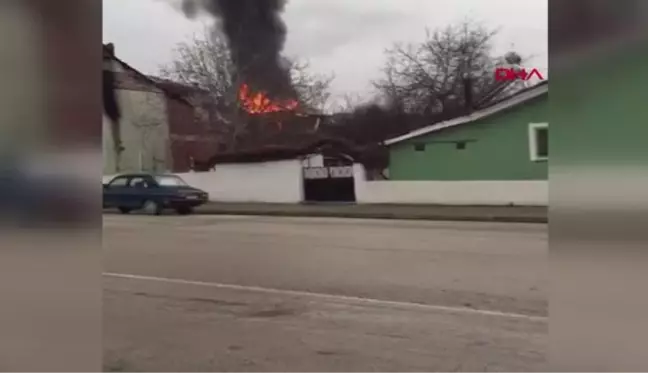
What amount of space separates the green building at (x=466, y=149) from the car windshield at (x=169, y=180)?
37.5 inches

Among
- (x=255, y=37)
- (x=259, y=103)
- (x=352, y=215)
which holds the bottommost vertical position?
(x=352, y=215)

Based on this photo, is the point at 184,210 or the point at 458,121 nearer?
the point at 458,121

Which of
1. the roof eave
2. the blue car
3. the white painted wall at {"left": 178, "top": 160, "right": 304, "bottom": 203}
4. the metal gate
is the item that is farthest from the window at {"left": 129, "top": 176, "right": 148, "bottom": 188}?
the roof eave

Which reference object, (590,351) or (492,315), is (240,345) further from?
(590,351)

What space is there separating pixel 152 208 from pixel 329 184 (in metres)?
0.88

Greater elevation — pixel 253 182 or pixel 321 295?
pixel 253 182

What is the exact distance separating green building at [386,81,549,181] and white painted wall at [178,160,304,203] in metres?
0.51

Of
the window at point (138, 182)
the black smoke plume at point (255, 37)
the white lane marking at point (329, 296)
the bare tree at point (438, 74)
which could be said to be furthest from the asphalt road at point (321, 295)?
the black smoke plume at point (255, 37)

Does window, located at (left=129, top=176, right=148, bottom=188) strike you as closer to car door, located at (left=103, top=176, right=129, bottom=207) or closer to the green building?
car door, located at (left=103, top=176, right=129, bottom=207)

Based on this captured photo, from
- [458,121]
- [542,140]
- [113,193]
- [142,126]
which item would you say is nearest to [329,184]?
[458,121]

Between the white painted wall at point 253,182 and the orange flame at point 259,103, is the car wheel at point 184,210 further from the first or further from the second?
the orange flame at point 259,103

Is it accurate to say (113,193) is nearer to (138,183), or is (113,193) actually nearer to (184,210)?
(138,183)

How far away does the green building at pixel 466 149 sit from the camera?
2.02m

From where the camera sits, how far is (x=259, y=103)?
9.69 feet
